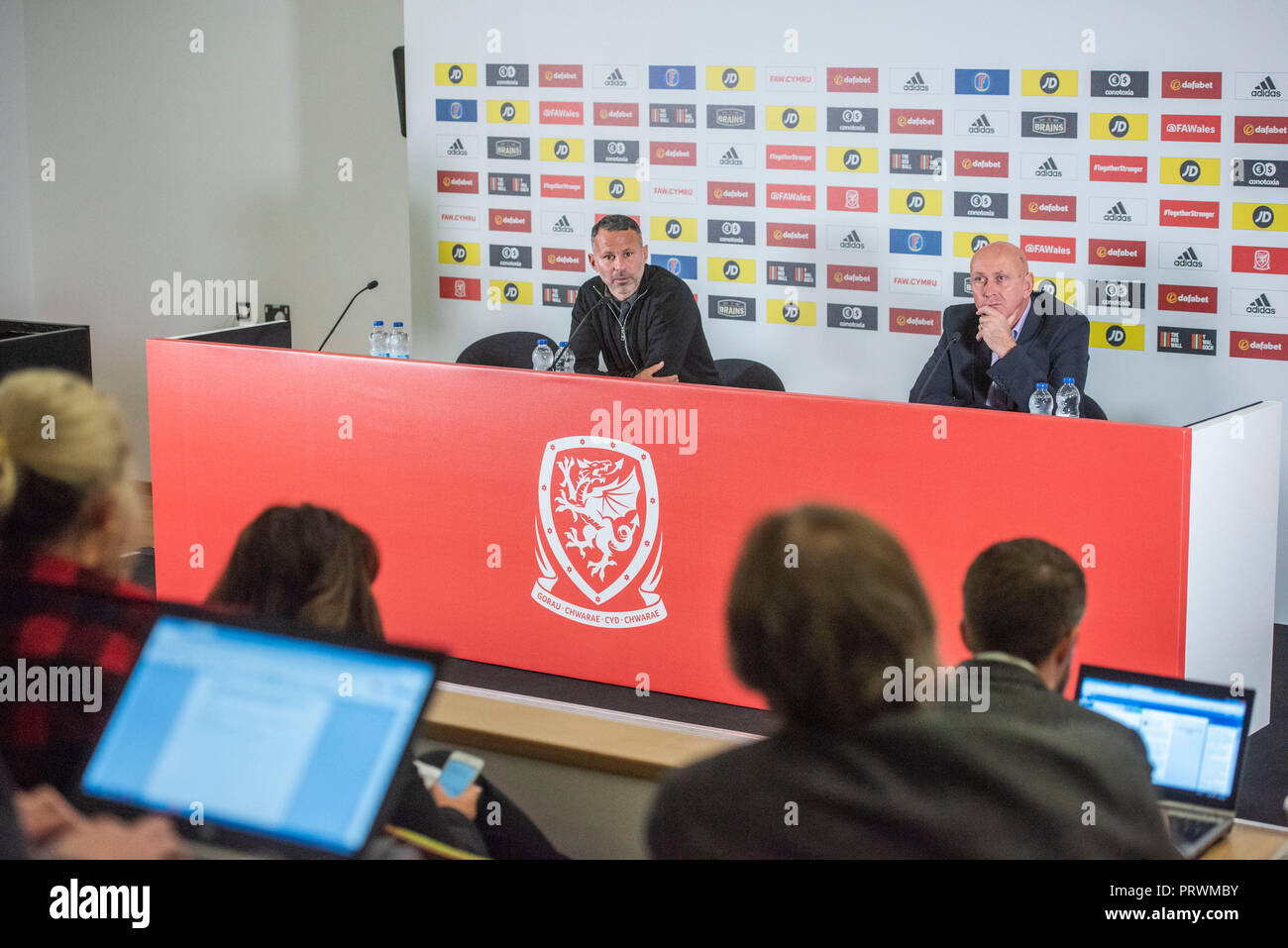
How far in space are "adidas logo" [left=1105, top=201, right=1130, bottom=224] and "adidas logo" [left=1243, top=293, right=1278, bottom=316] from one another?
1.67 ft

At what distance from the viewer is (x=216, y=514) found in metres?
4.56

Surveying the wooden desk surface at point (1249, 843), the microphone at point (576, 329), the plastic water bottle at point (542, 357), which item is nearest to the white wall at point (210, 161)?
the microphone at point (576, 329)

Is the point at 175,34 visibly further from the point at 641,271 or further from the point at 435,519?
the point at 435,519

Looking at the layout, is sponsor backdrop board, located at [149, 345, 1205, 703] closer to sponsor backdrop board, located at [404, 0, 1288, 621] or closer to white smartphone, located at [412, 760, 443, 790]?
sponsor backdrop board, located at [404, 0, 1288, 621]

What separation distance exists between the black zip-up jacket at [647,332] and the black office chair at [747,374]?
0.07 meters

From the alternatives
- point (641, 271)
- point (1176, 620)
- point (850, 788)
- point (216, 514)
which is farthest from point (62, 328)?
point (850, 788)

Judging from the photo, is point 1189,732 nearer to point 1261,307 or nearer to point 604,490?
point 604,490

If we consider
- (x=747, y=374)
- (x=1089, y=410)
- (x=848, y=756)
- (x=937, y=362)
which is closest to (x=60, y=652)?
(x=848, y=756)

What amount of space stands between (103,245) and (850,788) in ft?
21.2

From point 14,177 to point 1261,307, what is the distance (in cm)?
576

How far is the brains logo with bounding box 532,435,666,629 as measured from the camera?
3850 mm

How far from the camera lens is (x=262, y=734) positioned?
4.03 ft

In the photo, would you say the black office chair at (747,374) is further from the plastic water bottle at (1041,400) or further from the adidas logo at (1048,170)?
the adidas logo at (1048,170)

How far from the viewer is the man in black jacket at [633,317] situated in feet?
16.3
